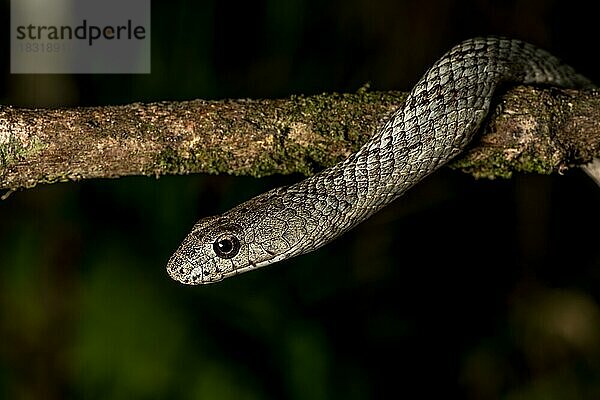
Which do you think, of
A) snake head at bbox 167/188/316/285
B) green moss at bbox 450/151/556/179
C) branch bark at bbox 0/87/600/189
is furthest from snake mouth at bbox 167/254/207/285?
green moss at bbox 450/151/556/179

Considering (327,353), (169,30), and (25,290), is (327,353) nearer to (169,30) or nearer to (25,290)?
(25,290)

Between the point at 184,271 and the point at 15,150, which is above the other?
the point at 15,150

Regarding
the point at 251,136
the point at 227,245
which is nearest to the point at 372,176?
the point at 251,136

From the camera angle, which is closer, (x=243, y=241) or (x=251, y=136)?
(x=251, y=136)

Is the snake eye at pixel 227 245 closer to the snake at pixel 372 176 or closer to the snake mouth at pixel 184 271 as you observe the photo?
the snake at pixel 372 176
